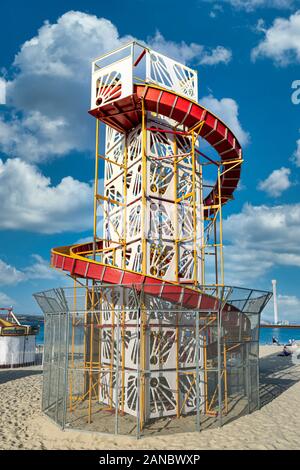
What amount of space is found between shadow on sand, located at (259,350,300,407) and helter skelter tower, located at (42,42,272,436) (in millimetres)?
2491

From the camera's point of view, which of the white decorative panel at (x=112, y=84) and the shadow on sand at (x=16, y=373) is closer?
the white decorative panel at (x=112, y=84)

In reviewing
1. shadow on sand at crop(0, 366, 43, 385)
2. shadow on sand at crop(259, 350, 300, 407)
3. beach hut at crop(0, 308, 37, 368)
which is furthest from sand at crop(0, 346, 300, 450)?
beach hut at crop(0, 308, 37, 368)

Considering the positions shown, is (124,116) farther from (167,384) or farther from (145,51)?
(167,384)

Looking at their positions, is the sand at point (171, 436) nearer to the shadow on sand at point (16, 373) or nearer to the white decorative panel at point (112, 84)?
the shadow on sand at point (16, 373)

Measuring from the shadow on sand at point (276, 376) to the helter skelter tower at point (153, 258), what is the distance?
2491 millimetres

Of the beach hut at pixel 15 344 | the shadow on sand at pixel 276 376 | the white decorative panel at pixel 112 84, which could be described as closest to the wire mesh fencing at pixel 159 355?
the shadow on sand at pixel 276 376

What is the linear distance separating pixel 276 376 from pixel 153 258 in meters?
14.1

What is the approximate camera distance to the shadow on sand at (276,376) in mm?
18453

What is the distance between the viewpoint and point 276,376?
80.4 ft

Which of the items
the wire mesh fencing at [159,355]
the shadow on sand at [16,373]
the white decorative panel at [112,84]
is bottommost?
the shadow on sand at [16,373]

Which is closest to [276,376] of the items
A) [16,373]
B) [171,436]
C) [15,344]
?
[171,436]

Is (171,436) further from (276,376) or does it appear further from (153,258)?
(276,376)

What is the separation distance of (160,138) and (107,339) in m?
9.47

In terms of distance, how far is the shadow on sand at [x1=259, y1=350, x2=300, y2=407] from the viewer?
60.5 ft
